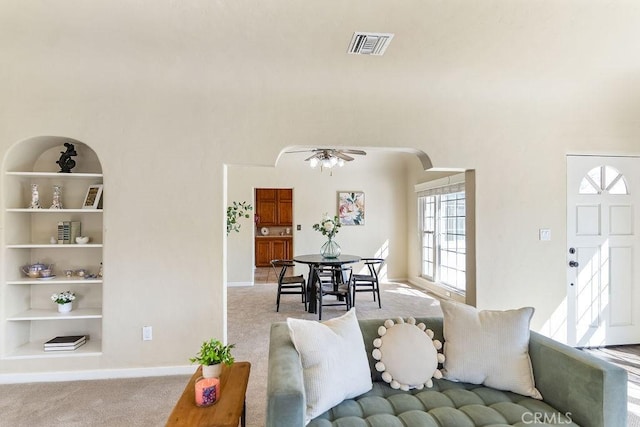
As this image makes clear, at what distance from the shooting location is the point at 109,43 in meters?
2.40

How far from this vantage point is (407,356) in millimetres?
1859

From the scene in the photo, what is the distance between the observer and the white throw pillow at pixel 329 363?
157 centimetres

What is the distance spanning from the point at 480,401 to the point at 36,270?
139 inches

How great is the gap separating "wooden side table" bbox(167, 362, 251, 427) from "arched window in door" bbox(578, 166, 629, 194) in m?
3.74

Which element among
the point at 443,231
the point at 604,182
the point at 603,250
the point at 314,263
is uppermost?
the point at 604,182

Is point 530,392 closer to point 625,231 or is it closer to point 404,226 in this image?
point 625,231

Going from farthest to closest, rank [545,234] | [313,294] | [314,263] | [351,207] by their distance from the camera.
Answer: [351,207] → [313,294] → [314,263] → [545,234]

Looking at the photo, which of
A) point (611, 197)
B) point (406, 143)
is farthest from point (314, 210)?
A: point (611, 197)

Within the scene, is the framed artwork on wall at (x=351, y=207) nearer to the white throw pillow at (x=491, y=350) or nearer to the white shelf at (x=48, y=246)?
the white shelf at (x=48, y=246)

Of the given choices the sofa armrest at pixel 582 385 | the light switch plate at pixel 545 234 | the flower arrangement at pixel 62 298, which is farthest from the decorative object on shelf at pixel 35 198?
the light switch plate at pixel 545 234

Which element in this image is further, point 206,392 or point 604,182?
point 604,182

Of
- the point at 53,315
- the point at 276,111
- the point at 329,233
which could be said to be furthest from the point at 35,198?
the point at 329,233

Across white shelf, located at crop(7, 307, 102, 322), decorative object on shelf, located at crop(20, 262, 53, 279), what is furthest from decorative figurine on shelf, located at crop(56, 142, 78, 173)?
white shelf, located at crop(7, 307, 102, 322)

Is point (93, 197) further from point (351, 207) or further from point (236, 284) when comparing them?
point (351, 207)
